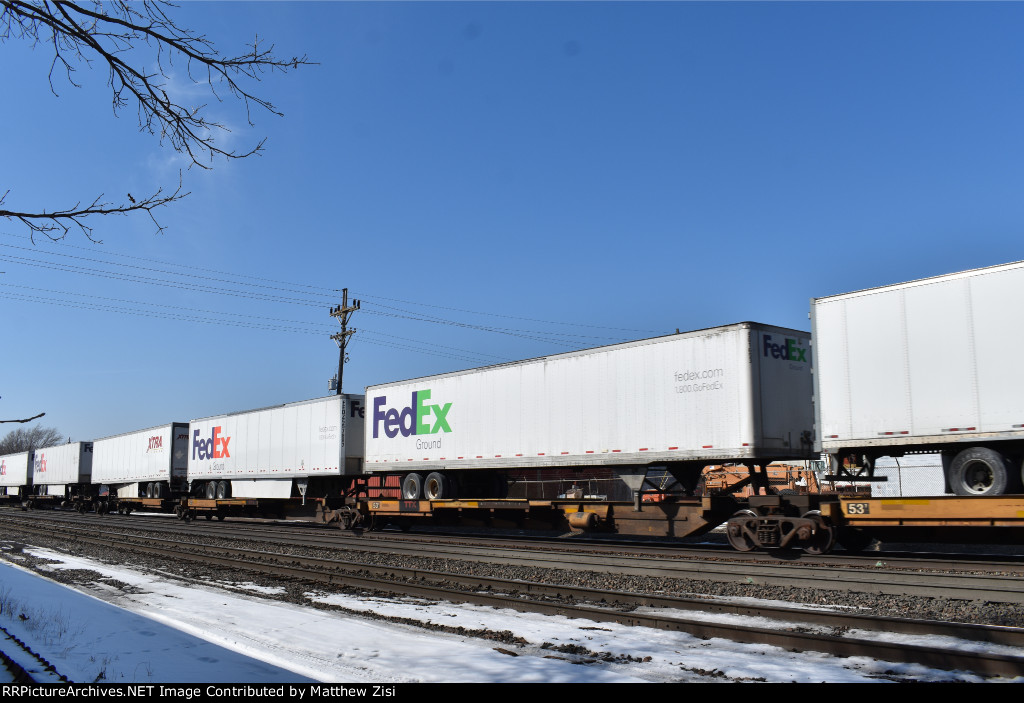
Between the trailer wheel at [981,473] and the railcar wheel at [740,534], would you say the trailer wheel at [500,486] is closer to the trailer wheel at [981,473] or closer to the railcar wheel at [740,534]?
the railcar wheel at [740,534]

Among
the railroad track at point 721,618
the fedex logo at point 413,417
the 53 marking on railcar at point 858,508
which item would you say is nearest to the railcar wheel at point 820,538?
the 53 marking on railcar at point 858,508

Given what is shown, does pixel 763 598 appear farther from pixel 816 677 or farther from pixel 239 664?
pixel 239 664

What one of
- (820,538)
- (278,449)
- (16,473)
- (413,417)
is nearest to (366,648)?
(820,538)

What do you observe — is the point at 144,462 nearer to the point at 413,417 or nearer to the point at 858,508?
the point at 413,417

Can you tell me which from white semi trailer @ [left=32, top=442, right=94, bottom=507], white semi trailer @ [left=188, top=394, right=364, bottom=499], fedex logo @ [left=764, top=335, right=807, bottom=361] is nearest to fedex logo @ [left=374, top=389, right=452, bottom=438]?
white semi trailer @ [left=188, top=394, right=364, bottom=499]

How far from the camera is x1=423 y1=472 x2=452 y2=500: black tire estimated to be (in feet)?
65.0

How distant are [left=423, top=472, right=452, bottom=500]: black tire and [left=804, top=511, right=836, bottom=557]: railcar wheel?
9.66m

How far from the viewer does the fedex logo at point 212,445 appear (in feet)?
96.4

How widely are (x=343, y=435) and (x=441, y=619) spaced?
1529 cm

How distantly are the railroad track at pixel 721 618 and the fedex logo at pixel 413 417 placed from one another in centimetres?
640

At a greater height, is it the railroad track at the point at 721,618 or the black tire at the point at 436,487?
the black tire at the point at 436,487

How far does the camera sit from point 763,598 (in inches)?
379

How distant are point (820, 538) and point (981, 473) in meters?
2.88

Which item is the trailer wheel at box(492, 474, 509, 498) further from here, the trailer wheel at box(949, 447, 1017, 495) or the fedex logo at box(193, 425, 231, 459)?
the fedex logo at box(193, 425, 231, 459)
